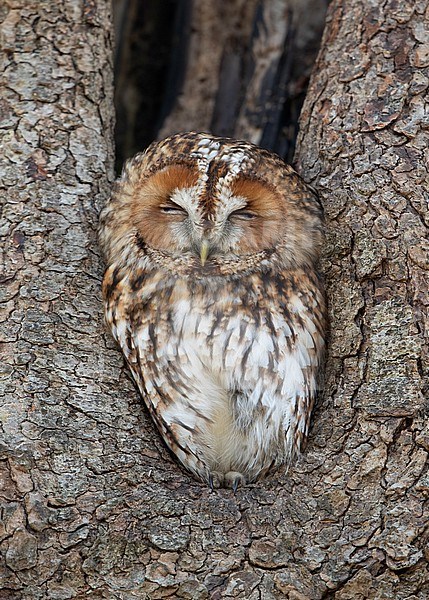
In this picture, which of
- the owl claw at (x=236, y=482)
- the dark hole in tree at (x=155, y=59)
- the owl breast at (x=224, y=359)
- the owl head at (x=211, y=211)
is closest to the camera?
the owl head at (x=211, y=211)

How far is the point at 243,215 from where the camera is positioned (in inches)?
82.0

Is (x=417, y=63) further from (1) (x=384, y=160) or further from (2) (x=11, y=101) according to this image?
(2) (x=11, y=101)

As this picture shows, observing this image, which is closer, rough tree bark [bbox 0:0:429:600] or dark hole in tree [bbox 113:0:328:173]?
rough tree bark [bbox 0:0:429:600]

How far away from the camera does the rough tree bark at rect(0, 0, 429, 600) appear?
6.08ft

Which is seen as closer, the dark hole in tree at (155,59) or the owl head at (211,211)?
the owl head at (211,211)

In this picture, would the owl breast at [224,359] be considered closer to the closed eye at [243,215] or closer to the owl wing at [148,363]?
the owl wing at [148,363]

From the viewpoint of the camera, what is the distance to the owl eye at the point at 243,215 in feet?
6.77

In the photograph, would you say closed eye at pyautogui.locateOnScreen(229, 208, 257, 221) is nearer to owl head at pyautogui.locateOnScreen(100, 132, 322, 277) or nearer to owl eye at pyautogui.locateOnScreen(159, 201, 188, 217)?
owl head at pyautogui.locateOnScreen(100, 132, 322, 277)

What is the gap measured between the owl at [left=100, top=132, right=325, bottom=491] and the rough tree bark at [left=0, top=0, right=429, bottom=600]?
0.07 meters

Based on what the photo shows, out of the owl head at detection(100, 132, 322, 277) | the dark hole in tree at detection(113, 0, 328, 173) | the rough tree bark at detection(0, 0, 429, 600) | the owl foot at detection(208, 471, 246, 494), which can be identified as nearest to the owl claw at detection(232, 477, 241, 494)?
the owl foot at detection(208, 471, 246, 494)

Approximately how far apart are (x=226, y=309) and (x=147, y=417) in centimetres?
38

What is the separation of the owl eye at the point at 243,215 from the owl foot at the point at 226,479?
2.32 ft

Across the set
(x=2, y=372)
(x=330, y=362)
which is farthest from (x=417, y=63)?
(x=2, y=372)

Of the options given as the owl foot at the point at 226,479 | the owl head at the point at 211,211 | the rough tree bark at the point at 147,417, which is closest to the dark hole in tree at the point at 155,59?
the rough tree bark at the point at 147,417
